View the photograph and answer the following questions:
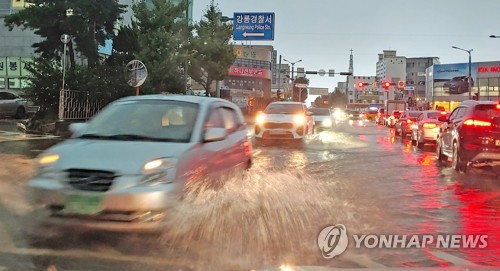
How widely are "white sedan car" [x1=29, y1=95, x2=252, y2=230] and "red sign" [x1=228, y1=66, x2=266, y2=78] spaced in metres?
78.8

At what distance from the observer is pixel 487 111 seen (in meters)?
11.4

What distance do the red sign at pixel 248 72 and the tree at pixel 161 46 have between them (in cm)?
5644

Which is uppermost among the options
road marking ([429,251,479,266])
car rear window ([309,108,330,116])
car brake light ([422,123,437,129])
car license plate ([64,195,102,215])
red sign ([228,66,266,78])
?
red sign ([228,66,266,78])

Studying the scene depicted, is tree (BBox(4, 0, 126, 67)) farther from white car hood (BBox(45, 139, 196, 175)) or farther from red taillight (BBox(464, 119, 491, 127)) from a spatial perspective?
white car hood (BBox(45, 139, 196, 175))

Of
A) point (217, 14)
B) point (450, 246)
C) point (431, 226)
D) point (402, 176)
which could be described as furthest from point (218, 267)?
point (217, 14)

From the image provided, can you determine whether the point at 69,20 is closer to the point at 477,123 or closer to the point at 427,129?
the point at 427,129

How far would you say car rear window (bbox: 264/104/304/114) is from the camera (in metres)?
20.9

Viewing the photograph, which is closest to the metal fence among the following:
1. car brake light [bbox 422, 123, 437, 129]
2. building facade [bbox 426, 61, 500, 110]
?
car brake light [bbox 422, 123, 437, 129]

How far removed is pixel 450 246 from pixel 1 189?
261 inches

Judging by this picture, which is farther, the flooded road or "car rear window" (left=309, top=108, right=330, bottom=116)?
"car rear window" (left=309, top=108, right=330, bottom=116)

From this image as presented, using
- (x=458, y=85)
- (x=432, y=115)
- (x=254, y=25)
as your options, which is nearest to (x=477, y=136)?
(x=432, y=115)

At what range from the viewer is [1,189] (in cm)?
830

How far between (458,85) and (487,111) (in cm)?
7870

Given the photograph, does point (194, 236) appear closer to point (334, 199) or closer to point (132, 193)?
point (132, 193)
